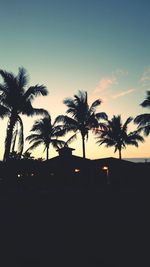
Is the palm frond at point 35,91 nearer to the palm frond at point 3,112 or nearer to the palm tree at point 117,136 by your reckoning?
the palm frond at point 3,112

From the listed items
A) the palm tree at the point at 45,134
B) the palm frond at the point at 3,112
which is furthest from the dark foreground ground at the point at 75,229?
the palm tree at the point at 45,134

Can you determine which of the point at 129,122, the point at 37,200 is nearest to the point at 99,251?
the point at 37,200

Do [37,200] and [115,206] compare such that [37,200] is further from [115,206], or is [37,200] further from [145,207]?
[145,207]

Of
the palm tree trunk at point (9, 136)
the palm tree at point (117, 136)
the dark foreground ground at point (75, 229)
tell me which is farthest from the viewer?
the palm tree at point (117, 136)

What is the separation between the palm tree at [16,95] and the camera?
63.0 ft

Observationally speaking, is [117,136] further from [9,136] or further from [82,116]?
[9,136]

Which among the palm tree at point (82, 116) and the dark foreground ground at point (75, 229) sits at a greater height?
the palm tree at point (82, 116)

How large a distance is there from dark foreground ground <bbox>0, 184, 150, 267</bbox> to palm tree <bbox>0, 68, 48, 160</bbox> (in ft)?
31.3

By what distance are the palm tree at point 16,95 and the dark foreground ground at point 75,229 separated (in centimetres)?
954

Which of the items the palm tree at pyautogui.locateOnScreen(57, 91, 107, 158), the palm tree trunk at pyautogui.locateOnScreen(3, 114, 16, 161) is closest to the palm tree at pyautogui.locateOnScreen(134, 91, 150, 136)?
the palm tree at pyautogui.locateOnScreen(57, 91, 107, 158)

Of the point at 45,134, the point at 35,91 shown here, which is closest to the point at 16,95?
the point at 35,91

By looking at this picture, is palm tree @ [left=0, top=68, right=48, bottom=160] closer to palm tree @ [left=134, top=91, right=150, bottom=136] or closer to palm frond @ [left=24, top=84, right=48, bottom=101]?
palm frond @ [left=24, top=84, right=48, bottom=101]

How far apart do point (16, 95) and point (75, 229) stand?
48.2 feet

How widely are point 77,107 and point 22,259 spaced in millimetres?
20139
